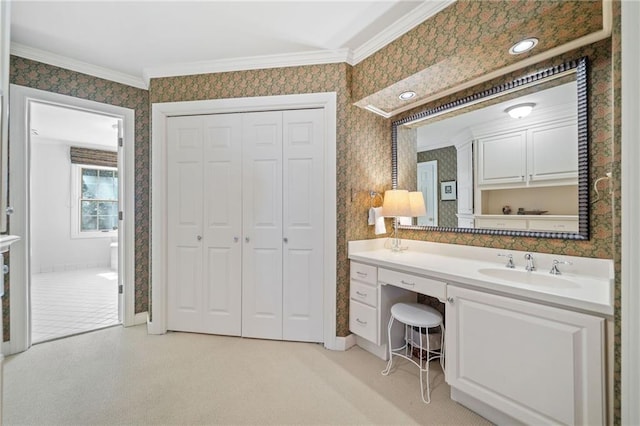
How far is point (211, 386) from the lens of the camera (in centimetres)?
185

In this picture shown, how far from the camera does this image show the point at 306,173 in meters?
2.43

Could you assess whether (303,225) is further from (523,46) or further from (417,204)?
(523,46)

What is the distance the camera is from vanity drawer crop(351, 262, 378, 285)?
216 cm

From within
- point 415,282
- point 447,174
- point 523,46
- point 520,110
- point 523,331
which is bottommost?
point 523,331

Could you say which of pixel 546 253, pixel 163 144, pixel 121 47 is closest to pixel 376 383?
pixel 546 253

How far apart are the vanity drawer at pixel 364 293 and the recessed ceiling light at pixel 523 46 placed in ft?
5.87

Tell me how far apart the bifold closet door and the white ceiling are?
55 centimetres

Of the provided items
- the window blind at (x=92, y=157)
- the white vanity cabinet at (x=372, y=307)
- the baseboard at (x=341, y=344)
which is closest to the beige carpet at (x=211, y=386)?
the baseboard at (x=341, y=344)

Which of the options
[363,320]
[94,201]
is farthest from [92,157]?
[363,320]

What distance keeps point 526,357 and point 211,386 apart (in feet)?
6.15

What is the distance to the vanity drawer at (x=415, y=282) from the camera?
170cm

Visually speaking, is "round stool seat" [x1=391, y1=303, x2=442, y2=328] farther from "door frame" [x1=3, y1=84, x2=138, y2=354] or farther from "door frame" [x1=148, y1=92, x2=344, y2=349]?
"door frame" [x1=3, y1=84, x2=138, y2=354]

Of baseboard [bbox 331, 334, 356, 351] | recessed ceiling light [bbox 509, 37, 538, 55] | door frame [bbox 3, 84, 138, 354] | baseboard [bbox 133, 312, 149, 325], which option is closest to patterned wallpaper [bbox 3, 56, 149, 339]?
baseboard [bbox 133, 312, 149, 325]

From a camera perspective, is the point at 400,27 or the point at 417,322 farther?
the point at 400,27
